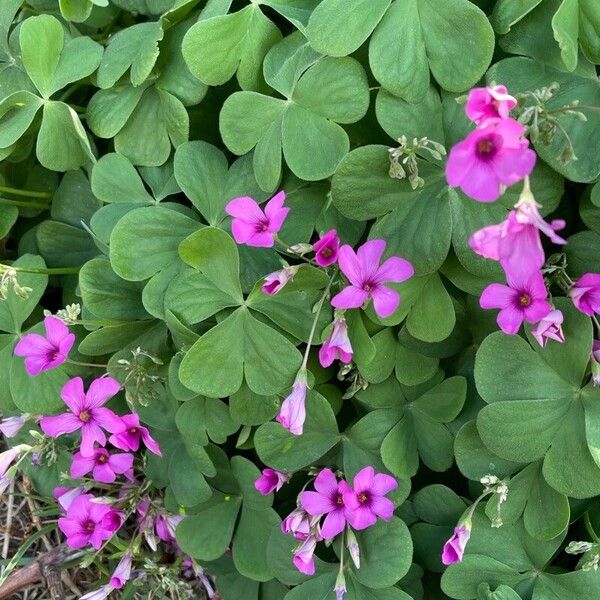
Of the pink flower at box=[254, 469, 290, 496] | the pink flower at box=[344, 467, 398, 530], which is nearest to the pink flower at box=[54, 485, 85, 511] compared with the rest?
the pink flower at box=[254, 469, 290, 496]

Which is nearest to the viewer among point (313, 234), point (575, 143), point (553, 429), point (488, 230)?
point (488, 230)

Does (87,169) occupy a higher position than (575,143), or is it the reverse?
(575,143)

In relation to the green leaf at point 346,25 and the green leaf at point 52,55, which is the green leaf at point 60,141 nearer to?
the green leaf at point 52,55

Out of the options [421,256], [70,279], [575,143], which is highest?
[575,143]

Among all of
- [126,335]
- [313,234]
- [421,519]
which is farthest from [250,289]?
[421,519]

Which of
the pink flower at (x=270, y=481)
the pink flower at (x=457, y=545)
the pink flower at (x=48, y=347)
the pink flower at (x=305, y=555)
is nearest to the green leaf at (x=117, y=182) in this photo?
the pink flower at (x=48, y=347)

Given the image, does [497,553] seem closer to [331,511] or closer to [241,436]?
[331,511]

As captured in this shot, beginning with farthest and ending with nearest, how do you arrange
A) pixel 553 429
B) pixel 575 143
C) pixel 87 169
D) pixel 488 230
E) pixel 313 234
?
pixel 87 169 → pixel 313 234 → pixel 553 429 → pixel 575 143 → pixel 488 230

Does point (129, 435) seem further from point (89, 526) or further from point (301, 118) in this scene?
point (301, 118)
